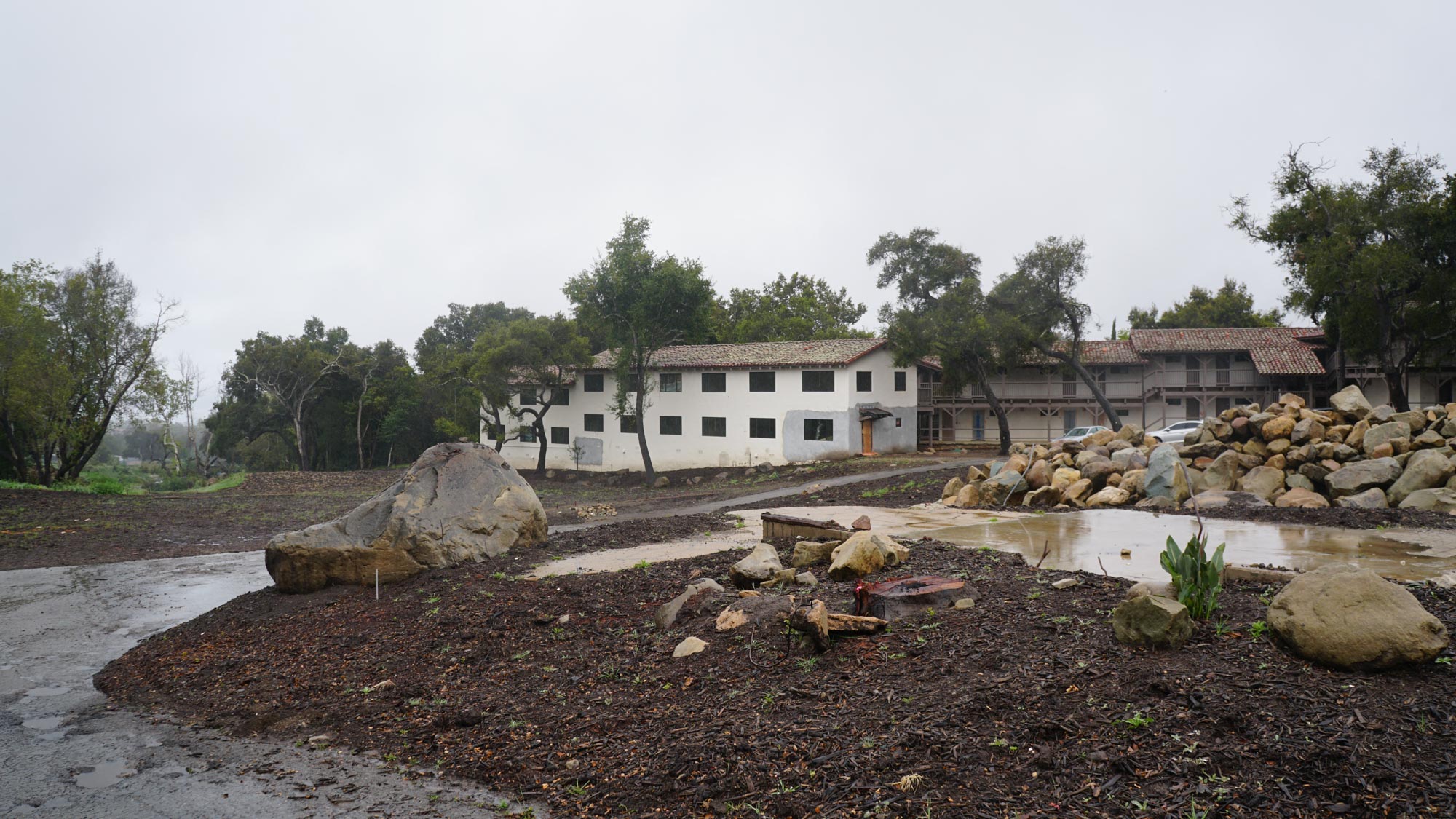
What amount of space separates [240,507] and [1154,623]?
26648mm

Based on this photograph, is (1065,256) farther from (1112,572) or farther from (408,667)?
(408,667)

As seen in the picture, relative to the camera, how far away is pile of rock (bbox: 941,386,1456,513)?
44.0ft

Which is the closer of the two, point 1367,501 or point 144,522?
point 1367,501

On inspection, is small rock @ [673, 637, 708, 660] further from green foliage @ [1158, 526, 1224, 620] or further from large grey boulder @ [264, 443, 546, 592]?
large grey boulder @ [264, 443, 546, 592]

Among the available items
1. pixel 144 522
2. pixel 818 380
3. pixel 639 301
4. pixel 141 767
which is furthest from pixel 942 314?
pixel 141 767

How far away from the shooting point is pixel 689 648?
261 inches

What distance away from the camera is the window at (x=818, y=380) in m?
38.6

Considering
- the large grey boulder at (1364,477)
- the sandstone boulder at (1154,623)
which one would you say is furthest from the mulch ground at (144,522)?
the large grey boulder at (1364,477)

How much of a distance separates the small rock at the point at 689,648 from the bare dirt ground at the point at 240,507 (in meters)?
13.7

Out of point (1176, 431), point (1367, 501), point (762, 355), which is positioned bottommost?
point (1367, 501)

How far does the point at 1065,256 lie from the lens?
128ft

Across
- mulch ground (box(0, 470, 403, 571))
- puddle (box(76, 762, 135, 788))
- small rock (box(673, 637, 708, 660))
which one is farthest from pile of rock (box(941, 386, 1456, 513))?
mulch ground (box(0, 470, 403, 571))

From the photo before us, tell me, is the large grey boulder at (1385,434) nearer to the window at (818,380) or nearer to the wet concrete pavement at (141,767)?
the wet concrete pavement at (141,767)

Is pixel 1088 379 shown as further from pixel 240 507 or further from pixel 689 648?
pixel 689 648
